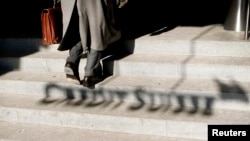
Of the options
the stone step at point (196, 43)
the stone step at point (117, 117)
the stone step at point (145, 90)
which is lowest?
the stone step at point (117, 117)

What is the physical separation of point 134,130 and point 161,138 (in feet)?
0.95

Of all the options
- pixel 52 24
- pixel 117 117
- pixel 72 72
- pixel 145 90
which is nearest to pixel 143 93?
pixel 145 90

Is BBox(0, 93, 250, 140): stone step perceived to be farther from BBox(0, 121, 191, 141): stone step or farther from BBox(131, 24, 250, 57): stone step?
BBox(131, 24, 250, 57): stone step

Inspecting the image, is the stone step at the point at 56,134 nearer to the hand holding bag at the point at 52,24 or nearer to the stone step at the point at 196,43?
the hand holding bag at the point at 52,24

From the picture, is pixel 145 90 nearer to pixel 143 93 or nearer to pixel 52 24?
pixel 143 93

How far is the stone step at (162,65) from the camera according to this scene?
12.3ft

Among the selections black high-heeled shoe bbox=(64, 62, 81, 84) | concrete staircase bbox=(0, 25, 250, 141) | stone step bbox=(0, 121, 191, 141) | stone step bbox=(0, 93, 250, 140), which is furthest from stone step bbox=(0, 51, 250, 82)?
stone step bbox=(0, 121, 191, 141)

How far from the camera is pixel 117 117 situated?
3461 millimetres

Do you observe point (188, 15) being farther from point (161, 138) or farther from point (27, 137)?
point (27, 137)

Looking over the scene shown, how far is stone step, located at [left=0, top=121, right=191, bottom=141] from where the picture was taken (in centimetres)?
342

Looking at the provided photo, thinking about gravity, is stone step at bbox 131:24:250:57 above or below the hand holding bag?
below

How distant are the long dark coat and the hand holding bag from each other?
0.21m

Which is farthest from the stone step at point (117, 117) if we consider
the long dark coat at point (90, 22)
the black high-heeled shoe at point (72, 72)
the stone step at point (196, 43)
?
the stone step at point (196, 43)

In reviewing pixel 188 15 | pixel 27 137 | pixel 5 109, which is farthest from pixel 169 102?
pixel 188 15
